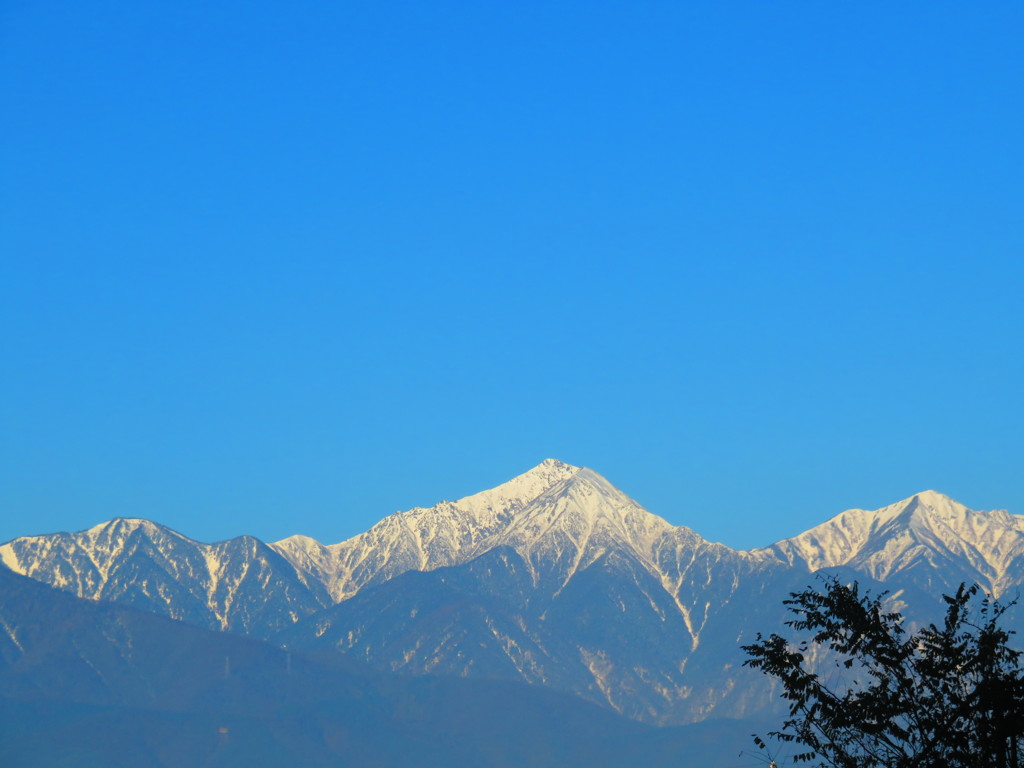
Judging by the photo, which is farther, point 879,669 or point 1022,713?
point 879,669

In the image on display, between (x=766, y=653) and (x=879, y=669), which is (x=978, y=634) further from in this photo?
(x=766, y=653)

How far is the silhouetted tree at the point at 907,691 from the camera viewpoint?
143ft

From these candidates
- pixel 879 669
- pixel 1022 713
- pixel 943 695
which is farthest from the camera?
pixel 879 669

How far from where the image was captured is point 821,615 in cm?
4812

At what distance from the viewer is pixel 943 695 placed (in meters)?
45.5

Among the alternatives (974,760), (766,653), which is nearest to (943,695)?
(974,760)

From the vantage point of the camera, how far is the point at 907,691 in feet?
152

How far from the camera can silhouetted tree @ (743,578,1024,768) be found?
43.6 m

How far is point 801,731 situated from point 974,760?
5.81 metres

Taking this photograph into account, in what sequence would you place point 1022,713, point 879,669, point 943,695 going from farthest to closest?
1. point 879,669
2. point 943,695
3. point 1022,713

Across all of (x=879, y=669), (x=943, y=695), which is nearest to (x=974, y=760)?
(x=943, y=695)

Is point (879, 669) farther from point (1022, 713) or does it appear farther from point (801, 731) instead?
point (1022, 713)

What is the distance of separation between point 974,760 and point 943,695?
7.27ft

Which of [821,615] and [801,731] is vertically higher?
[821,615]
